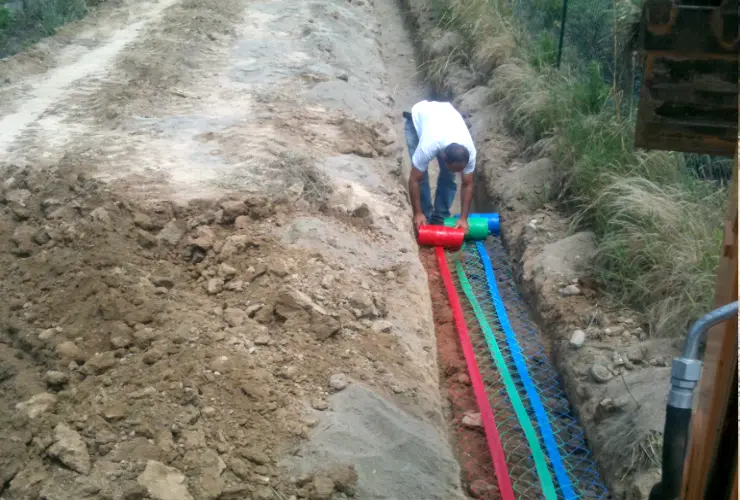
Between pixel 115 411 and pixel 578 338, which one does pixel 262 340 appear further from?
pixel 578 338

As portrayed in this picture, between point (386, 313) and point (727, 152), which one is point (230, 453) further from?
point (727, 152)

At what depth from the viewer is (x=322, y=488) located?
3361 millimetres

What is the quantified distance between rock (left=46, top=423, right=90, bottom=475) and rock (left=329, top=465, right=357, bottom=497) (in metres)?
1.03

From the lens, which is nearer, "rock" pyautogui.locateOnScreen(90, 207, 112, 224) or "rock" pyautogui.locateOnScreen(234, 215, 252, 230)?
"rock" pyautogui.locateOnScreen(90, 207, 112, 224)

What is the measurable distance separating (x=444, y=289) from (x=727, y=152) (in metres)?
3.77

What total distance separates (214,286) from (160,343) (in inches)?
25.0

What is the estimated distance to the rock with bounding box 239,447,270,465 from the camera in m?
3.45

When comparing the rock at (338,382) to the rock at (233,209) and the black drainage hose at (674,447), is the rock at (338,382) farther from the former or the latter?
the black drainage hose at (674,447)

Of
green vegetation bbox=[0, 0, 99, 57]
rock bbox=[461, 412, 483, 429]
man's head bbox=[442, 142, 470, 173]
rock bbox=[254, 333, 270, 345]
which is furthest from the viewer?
green vegetation bbox=[0, 0, 99, 57]

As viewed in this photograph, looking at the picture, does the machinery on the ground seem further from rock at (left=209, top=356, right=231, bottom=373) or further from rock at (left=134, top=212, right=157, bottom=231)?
rock at (left=134, top=212, right=157, bottom=231)

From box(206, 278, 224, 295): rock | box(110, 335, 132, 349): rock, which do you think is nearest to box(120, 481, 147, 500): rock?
box(110, 335, 132, 349): rock

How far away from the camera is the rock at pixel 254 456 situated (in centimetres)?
345

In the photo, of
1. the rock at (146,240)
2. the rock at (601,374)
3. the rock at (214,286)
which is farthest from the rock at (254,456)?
the rock at (601,374)

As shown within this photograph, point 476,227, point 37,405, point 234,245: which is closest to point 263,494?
point 37,405
